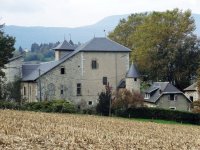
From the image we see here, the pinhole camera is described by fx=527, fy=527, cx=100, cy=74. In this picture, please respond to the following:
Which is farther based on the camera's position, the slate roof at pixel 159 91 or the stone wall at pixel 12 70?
the stone wall at pixel 12 70

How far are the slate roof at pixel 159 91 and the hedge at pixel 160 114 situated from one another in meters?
8.81

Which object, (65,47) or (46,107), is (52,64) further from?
(46,107)

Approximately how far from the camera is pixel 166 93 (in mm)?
70625

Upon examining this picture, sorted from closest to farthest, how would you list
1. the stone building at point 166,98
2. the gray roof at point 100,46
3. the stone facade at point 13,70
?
the stone building at point 166,98 < the gray roof at point 100,46 < the stone facade at point 13,70

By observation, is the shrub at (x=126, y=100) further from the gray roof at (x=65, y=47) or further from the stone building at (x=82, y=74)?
the gray roof at (x=65, y=47)

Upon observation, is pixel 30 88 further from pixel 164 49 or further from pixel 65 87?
pixel 164 49

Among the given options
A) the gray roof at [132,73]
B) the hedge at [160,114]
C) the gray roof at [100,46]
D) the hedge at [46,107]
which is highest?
the gray roof at [100,46]

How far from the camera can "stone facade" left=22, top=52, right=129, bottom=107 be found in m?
70.9

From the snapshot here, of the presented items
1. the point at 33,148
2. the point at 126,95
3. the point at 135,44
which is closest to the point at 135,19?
the point at 135,44

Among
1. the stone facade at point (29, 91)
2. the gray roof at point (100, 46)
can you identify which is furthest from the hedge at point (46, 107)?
the gray roof at point (100, 46)

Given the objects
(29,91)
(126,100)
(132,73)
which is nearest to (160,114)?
(126,100)

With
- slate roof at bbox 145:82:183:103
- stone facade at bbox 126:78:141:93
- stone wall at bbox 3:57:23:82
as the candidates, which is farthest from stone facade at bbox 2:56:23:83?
slate roof at bbox 145:82:183:103

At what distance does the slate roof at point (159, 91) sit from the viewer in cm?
7050

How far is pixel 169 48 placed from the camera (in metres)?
80.7
